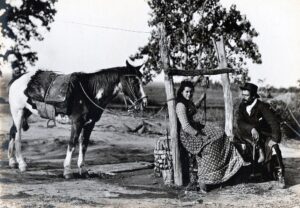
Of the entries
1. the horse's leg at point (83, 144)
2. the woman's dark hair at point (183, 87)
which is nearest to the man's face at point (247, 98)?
the woman's dark hair at point (183, 87)

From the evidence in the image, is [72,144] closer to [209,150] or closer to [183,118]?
[183,118]

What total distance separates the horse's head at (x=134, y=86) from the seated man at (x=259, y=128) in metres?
1.27

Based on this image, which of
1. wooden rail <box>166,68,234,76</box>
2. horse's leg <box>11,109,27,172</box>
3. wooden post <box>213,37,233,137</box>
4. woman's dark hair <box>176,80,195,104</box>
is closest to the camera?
horse's leg <box>11,109,27,172</box>

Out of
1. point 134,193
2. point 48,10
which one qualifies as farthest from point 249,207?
point 48,10

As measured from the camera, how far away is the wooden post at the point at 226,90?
5410mm

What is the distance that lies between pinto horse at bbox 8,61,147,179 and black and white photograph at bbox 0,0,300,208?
1 cm

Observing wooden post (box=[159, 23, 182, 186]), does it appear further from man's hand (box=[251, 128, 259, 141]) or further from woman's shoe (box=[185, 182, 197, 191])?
man's hand (box=[251, 128, 259, 141])

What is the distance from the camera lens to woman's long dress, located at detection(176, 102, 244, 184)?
4.94 metres

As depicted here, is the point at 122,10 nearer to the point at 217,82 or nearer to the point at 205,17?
the point at 205,17

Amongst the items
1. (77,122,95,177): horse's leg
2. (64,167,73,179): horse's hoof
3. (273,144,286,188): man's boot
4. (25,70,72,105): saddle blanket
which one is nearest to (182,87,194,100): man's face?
(77,122,95,177): horse's leg

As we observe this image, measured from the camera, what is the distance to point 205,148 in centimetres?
498

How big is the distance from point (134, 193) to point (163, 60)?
60.6 inches

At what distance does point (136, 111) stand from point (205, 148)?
0.92 meters

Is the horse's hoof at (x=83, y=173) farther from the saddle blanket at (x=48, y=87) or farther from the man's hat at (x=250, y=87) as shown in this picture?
the man's hat at (x=250, y=87)
